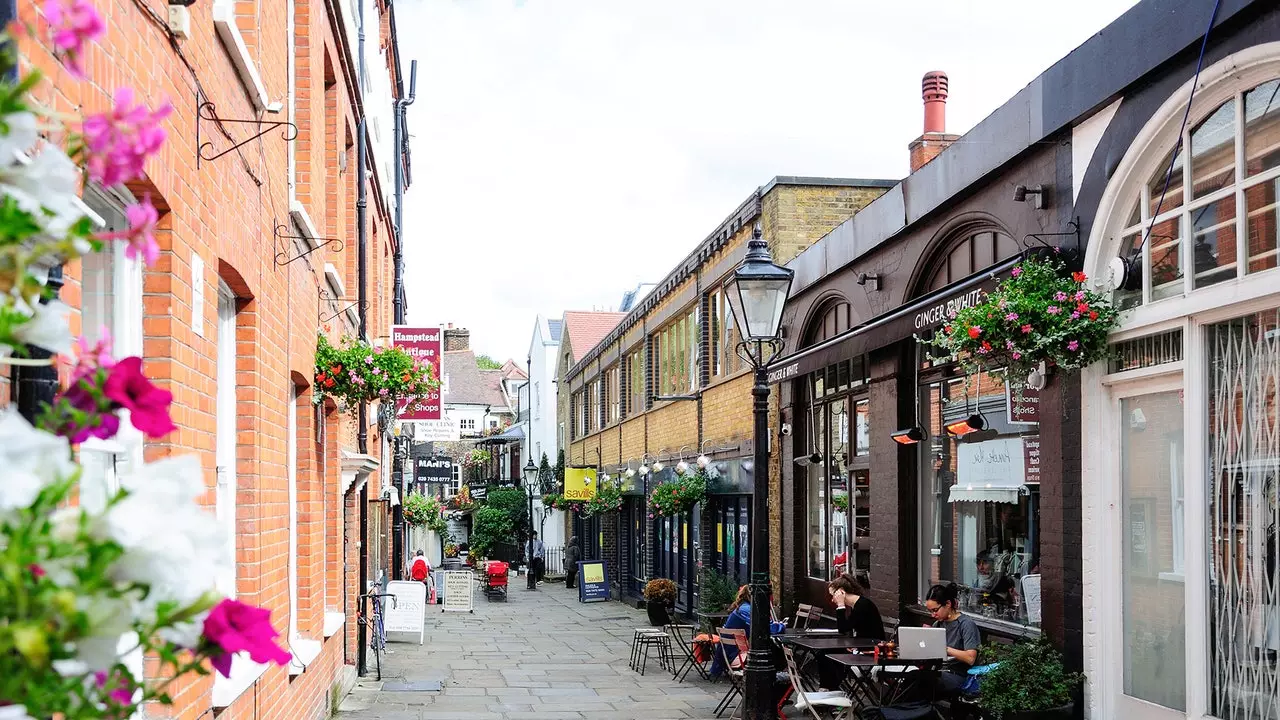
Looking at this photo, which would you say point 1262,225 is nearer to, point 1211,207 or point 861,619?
point 1211,207

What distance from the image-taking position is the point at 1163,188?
8141mm

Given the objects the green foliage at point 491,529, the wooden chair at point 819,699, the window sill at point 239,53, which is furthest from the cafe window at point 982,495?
the green foliage at point 491,529

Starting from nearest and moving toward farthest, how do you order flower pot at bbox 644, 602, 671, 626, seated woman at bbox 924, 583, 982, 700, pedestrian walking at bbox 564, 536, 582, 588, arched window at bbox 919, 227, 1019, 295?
1. seated woman at bbox 924, 583, 982, 700
2. arched window at bbox 919, 227, 1019, 295
3. flower pot at bbox 644, 602, 671, 626
4. pedestrian walking at bbox 564, 536, 582, 588

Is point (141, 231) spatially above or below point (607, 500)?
above

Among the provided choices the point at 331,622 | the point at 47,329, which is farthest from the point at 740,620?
the point at 47,329

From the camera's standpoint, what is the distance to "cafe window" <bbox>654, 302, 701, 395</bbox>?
24688mm

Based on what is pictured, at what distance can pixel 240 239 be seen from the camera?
22.4ft

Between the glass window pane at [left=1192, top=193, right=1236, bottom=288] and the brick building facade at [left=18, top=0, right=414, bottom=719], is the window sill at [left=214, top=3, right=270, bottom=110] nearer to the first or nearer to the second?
the brick building facade at [left=18, top=0, right=414, bottom=719]

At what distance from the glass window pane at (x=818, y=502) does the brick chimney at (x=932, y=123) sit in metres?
3.37

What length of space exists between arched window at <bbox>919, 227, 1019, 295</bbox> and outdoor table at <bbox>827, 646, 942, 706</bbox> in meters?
3.22

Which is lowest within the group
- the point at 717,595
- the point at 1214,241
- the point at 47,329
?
the point at 717,595

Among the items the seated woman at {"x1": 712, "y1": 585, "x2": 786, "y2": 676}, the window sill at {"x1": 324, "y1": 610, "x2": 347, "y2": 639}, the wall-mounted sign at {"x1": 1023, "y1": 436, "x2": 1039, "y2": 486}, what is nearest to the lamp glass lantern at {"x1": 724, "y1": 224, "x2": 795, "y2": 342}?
the wall-mounted sign at {"x1": 1023, "y1": 436, "x2": 1039, "y2": 486}

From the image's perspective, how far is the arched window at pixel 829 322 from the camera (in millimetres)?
15508

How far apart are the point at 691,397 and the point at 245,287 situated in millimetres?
17120
